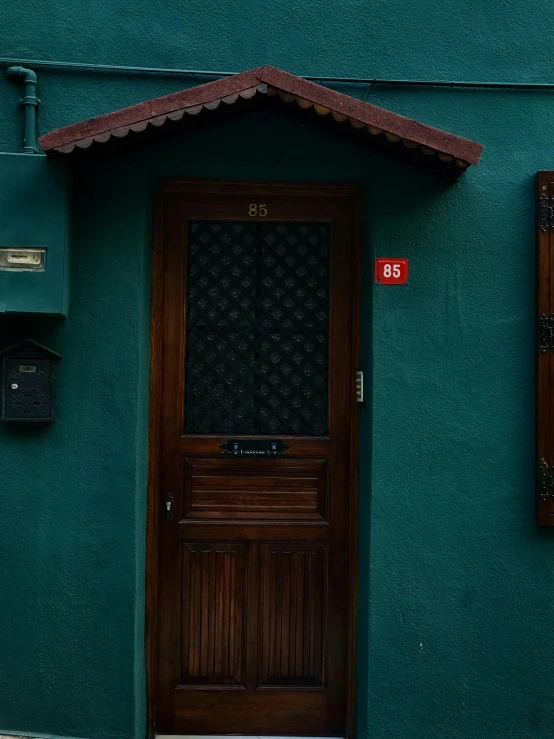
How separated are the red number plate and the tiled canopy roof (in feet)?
1.99

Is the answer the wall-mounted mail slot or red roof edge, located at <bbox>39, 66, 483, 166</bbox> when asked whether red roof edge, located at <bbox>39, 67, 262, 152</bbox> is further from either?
the wall-mounted mail slot

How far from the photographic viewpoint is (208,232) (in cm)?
400

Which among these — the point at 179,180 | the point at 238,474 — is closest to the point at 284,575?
the point at 238,474

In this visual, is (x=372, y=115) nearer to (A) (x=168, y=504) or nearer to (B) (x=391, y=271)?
(B) (x=391, y=271)

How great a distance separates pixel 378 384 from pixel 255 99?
5.13 feet

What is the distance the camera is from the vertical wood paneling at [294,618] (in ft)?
13.0

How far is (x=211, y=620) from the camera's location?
3.97 m

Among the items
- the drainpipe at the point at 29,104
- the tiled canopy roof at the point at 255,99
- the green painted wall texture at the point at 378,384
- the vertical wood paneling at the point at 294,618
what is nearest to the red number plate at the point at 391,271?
the green painted wall texture at the point at 378,384

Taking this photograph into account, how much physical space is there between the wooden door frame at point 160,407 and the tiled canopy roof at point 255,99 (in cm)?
60

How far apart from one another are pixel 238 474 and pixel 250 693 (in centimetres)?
124

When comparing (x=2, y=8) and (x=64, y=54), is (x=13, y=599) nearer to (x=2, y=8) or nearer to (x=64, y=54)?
(x=64, y=54)

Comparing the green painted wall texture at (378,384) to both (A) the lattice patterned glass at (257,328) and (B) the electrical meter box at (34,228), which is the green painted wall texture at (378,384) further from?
(A) the lattice patterned glass at (257,328)

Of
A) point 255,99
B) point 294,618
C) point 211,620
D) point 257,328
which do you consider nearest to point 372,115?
point 255,99

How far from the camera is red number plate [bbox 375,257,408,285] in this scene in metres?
3.75
